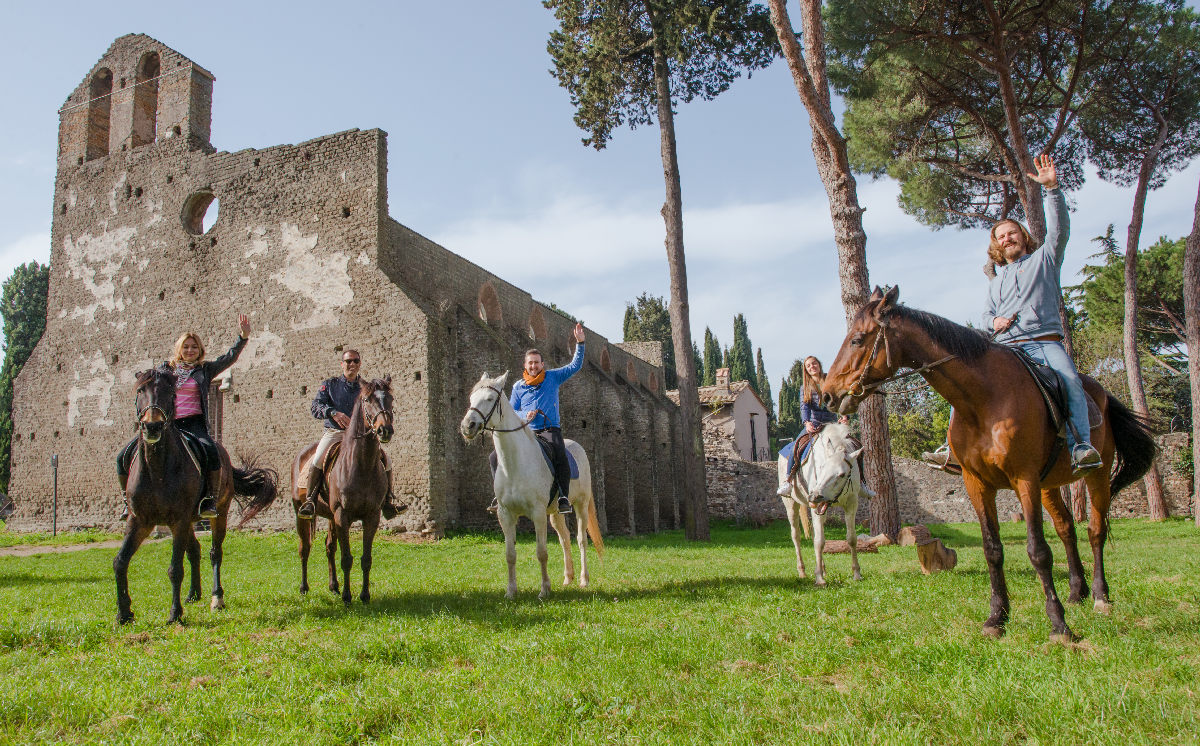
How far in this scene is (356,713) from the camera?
10.5 ft

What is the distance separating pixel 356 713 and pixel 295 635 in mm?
1904

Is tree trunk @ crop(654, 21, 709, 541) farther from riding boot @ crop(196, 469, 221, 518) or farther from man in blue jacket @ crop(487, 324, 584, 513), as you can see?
riding boot @ crop(196, 469, 221, 518)

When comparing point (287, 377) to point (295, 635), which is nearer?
point (295, 635)

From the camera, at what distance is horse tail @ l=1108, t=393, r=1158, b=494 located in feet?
17.7

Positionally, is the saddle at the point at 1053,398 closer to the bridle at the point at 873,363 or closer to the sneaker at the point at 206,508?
the bridle at the point at 873,363

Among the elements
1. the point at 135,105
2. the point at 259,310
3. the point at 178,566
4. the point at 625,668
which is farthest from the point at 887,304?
the point at 135,105

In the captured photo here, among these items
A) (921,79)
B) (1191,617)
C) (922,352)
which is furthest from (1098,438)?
(921,79)

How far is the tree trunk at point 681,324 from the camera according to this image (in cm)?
1708

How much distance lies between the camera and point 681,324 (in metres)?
17.3

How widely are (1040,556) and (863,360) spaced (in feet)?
4.77

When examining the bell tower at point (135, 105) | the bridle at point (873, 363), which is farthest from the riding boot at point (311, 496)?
the bell tower at point (135, 105)

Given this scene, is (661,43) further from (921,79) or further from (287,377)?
(287,377)

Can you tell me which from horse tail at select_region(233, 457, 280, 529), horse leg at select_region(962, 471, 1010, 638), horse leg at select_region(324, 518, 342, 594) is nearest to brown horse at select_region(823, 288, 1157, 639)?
horse leg at select_region(962, 471, 1010, 638)

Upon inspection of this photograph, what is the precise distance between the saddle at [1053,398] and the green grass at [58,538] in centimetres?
1844
